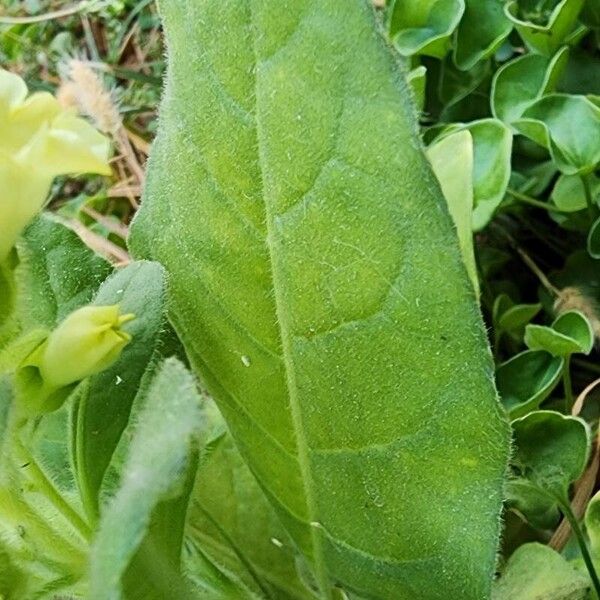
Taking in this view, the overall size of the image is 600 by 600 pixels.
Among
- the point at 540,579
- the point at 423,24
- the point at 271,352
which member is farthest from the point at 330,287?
the point at 423,24

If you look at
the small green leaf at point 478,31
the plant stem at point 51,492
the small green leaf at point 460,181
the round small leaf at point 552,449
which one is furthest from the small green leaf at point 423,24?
the plant stem at point 51,492

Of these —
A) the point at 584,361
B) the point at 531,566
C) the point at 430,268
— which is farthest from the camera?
the point at 584,361

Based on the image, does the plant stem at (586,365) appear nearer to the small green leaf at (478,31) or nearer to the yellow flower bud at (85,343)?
the small green leaf at (478,31)

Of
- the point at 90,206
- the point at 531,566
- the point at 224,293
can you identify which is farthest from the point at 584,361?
the point at 90,206

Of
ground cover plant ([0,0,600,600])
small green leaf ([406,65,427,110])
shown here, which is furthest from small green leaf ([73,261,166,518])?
small green leaf ([406,65,427,110])

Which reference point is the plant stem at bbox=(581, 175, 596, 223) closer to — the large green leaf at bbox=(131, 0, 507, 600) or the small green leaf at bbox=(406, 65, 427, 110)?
the small green leaf at bbox=(406, 65, 427, 110)

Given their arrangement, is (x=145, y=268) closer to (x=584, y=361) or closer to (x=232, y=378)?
(x=232, y=378)
